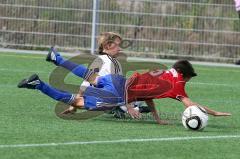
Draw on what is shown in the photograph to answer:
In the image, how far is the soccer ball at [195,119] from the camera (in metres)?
9.55

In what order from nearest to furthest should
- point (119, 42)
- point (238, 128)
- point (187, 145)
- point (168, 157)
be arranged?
point (168, 157), point (187, 145), point (238, 128), point (119, 42)

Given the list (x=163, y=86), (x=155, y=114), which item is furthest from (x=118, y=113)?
(x=163, y=86)

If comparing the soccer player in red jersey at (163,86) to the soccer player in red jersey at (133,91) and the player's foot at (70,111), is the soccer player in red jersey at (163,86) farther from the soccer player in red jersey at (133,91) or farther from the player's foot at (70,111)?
the player's foot at (70,111)

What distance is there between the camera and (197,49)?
2152 cm

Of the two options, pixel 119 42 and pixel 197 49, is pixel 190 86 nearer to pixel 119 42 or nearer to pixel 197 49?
pixel 119 42

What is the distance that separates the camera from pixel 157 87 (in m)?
10.3

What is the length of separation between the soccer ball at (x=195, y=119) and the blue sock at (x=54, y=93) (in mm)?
1422

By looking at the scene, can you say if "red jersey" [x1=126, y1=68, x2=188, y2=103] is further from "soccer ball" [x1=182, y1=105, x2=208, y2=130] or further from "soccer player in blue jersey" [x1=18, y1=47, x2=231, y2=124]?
"soccer ball" [x1=182, y1=105, x2=208, y2=130]

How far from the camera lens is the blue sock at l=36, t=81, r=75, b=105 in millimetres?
10000

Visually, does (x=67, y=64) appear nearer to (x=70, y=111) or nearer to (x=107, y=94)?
(x=70, y=111)

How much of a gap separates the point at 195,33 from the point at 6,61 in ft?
18.1

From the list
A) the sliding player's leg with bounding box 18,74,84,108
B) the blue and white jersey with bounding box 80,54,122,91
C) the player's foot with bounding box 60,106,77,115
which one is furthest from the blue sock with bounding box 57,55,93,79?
the sliding player's leg with bounding box 18,74,84,108

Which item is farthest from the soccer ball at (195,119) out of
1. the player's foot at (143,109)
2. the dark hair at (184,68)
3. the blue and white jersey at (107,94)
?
the player's foot at (143,109)

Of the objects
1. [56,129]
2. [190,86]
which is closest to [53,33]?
[190,86]
